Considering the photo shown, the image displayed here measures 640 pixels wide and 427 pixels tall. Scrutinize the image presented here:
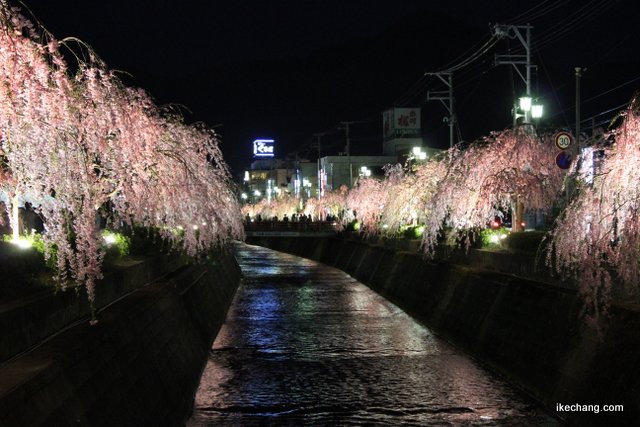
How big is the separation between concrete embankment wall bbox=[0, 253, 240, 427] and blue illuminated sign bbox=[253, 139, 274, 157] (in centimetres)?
14091

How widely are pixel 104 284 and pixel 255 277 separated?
3643cm

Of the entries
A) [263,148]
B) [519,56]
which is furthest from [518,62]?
[263,148]

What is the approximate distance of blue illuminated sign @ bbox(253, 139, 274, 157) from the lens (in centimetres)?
16114

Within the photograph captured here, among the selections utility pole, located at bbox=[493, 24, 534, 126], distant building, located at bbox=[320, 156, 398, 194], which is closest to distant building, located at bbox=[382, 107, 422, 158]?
distant building, located at bbox=[320, 156, 398, 194]

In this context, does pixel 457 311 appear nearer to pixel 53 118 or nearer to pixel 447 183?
pixel 447 183

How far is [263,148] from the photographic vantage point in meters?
162

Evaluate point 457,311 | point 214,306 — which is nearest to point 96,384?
point 457,311

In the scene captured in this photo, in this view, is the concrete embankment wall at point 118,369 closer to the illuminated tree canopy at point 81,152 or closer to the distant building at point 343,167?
the illuminated tree canopy at point 81,152

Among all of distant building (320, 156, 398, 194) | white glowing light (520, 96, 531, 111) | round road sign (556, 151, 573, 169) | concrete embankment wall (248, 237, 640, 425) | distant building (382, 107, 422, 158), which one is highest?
distant building (382, 107, 422, 158)

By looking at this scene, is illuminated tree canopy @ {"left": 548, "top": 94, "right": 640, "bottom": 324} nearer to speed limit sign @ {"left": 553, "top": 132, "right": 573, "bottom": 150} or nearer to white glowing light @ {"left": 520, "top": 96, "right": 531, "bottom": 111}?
speed limit sign @ {"left": 553, "top": 132, "right": 573, "bottom": 150}

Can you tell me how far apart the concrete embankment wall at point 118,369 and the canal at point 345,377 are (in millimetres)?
1064

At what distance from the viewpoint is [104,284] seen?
573 inches

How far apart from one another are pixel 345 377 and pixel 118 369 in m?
8.90

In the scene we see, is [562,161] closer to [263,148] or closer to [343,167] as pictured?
[343,167]
